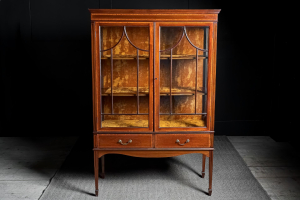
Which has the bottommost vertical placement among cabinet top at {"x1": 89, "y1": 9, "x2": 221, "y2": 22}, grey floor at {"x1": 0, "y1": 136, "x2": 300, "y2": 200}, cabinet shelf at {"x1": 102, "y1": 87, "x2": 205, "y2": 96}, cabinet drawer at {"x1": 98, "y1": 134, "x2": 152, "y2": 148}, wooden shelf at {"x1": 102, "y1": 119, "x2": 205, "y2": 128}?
grey floor at {"x1": 0, "y1": 136, "x2": 300, "y2": 200}

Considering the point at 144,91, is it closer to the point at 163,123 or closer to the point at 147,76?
the point at 147,76

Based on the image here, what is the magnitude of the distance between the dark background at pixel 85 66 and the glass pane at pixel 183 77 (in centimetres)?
157

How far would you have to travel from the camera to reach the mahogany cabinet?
2350 millimetres

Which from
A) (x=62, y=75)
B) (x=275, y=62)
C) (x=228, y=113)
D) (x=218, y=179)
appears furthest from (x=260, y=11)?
(x=62, y=75)

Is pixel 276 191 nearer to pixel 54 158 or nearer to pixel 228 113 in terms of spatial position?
pixel 228 113

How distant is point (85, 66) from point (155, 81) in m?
1.76

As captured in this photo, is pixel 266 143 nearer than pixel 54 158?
No

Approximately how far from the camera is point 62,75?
12.9 ft

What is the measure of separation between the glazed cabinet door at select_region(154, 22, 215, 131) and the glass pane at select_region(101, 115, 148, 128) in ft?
0.44

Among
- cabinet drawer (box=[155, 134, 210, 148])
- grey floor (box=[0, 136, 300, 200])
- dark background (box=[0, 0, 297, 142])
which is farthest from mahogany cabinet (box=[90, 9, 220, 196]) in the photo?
dark background (box=[0, 0, 297, 142])

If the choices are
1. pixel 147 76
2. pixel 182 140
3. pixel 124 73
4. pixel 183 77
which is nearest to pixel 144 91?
pixel 147 76

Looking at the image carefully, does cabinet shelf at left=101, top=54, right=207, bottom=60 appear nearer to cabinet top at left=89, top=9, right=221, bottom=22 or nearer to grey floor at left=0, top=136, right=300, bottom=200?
cabinet top at left=89, top=9, right=221, bottom=22

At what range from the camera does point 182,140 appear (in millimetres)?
2482

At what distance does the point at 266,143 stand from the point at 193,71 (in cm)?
192
